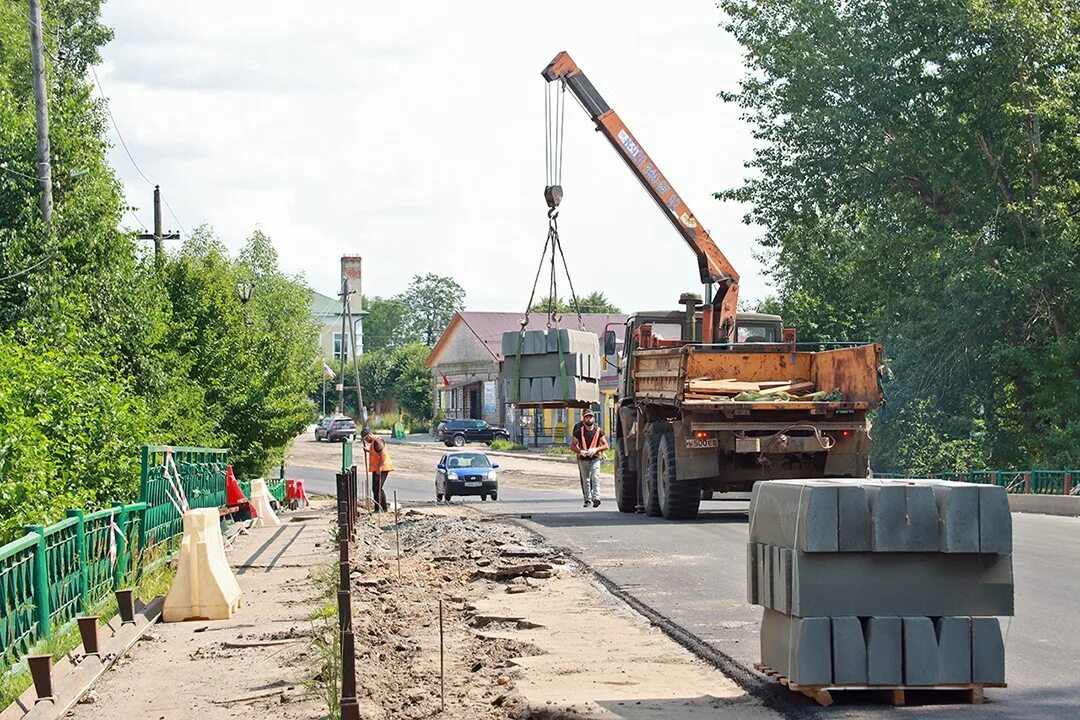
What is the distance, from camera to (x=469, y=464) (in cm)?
3900

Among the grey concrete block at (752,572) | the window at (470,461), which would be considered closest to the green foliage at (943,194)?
the window at (470,461)

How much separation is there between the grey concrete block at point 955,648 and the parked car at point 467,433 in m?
72.8

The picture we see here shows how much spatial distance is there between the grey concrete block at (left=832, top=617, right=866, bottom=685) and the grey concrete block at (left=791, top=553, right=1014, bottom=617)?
2.8 inches

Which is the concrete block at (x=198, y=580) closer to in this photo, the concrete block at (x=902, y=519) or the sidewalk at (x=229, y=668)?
the sidewalk at (x=229, y=668)

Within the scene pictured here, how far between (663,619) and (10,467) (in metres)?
5.51

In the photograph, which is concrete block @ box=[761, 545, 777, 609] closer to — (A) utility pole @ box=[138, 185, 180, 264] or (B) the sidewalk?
(B) the sidewalk

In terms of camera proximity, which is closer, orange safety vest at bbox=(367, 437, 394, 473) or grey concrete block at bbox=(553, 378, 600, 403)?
grey concrete block at bbox=(553, 378, 600, 403)

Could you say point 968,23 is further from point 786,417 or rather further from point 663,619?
point 663,619

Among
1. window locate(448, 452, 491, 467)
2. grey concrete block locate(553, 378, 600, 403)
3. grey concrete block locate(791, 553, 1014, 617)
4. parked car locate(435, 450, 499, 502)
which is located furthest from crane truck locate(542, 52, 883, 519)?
window locate(448, 452, 491, 467)

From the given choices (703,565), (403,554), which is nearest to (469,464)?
(403,554)

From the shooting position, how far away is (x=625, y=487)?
83.9ft

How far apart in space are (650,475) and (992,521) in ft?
51.1

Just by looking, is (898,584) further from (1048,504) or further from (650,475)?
(1048,504)

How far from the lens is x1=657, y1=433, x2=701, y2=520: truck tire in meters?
21.9
